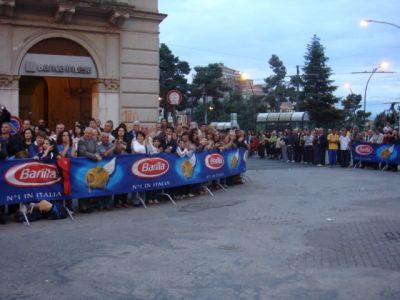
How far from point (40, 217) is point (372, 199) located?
824 cm

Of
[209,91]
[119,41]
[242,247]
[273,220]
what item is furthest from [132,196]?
[209,91]

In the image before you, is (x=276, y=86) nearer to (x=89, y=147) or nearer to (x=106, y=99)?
(x=106, y=99)

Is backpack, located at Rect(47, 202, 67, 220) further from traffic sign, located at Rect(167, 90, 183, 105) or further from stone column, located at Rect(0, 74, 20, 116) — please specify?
traffic sign, located at Rect(167, 90, 183, 105)

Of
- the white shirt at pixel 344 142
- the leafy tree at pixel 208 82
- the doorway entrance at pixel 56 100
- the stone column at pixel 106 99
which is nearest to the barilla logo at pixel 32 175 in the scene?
the stone column at pixel 106 99

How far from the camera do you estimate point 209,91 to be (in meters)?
67.4

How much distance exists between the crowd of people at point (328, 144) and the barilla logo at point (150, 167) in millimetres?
13839

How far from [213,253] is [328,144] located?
19.7 metres

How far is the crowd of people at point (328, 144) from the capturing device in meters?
24.9

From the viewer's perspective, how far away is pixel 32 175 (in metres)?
10.8

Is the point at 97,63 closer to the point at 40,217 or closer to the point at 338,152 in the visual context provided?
the point at 40,217

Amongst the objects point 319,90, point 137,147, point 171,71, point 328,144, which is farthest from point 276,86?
point 137,147

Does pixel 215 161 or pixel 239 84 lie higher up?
pixel 239 84

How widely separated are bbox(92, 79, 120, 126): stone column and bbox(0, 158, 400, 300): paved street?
5.56 m

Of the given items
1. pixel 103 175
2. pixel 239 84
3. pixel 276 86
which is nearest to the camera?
pixel 103 175
